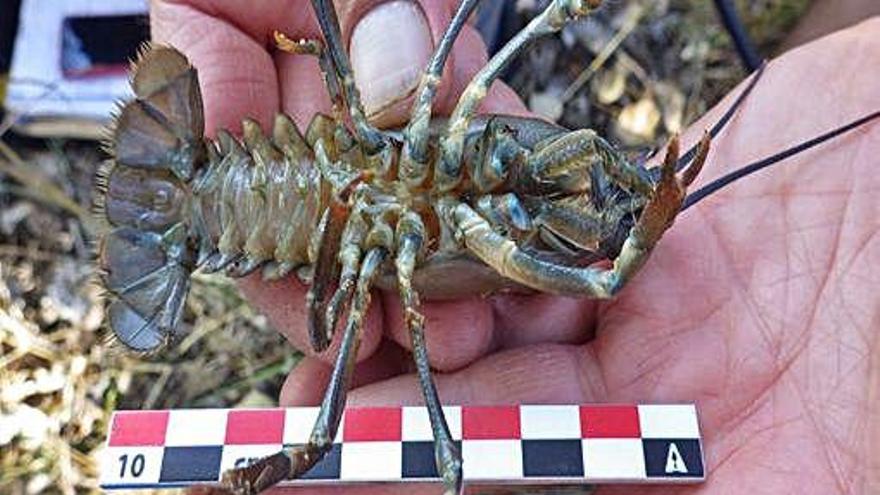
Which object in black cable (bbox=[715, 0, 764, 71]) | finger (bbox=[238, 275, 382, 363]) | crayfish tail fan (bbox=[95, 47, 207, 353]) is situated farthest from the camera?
black cable (bbox=[715, 0, 764, 71])

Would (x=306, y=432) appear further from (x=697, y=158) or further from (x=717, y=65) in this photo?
(x=717, y=65)

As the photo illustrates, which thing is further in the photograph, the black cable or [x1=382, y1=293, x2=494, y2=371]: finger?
the black cable

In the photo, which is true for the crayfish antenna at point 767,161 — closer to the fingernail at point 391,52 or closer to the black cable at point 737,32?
the fingernail at point 391,52

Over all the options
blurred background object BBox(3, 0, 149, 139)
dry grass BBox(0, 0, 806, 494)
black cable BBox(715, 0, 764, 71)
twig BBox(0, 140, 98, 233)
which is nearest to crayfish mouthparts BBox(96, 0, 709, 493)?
dry grass BBox(0, 0, 806, 494)

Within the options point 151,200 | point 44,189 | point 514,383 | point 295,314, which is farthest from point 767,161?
point 44,189

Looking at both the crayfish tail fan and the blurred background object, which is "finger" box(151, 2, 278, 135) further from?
the blurred background object

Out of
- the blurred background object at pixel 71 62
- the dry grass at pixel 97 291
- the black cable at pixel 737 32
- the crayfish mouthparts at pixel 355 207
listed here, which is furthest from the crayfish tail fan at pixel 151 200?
the black cable at pixel 737 32

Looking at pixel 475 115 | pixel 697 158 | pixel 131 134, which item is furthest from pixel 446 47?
pixel 131 134
